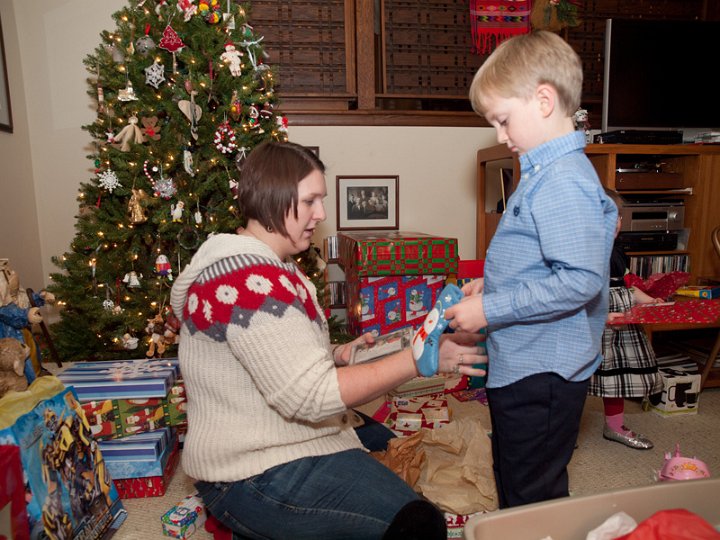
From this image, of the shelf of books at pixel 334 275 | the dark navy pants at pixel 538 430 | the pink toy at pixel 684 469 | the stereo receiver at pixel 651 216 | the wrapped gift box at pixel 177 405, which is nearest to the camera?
the dark navy pants at pixel 538 430

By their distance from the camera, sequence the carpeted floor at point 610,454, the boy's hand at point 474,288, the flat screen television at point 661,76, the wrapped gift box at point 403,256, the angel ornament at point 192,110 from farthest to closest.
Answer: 1. the flat screen television at point 661,76
2. the wrapped gift box at point 403,256
3. the angel ornament at point 192,110
4. the carpeted floor at point 610,454
5. the boy's hand at point 474,288

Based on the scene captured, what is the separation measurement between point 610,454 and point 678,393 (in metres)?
0.56

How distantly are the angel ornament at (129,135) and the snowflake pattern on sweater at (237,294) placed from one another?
142 cm

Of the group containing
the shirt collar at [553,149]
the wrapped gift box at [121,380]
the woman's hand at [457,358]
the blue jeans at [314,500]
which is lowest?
the wrapped gift box at [121,380]

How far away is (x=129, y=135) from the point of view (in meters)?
2.16

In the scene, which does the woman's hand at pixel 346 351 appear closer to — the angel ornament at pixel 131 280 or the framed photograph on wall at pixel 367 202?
the angel ornament at pixel 131 280

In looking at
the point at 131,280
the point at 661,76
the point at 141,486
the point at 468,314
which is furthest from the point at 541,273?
the point at 661,76

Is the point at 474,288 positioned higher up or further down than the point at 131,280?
higher up

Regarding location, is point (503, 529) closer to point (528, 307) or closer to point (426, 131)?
point (528, 307)

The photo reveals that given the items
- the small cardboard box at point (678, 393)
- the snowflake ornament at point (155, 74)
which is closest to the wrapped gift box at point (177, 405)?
the snowflake ornament at point (155, 74)

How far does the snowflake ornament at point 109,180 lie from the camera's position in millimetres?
2150

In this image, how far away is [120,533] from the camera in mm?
1507

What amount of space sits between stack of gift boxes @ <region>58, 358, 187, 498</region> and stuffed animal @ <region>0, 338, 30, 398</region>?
0.12 metres

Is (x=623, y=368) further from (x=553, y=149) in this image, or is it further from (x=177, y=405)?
(x=177, y=405)
